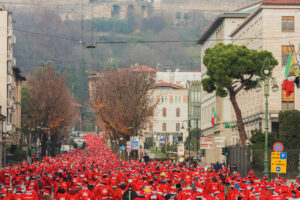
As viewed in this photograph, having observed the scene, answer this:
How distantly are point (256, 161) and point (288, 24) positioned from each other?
19643mm

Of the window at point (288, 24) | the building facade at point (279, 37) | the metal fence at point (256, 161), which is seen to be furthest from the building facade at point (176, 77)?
the metal fence at point (256, 161)

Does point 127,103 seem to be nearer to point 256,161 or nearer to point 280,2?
point 280,2

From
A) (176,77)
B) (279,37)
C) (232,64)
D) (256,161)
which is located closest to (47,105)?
(279,37)

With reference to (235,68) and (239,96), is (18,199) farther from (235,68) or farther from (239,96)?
(239,96)

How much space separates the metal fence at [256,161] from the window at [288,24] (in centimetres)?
1621

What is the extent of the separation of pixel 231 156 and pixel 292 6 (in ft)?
56.9

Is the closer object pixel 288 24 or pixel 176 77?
pixel 288 24

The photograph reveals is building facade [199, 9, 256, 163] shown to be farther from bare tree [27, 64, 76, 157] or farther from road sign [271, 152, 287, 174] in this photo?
road sign [271, 152, 287, 174]

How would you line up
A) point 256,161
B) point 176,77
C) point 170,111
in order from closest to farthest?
1. point 256,161
2. point 170,111
3. point 176,77

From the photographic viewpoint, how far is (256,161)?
177 ft

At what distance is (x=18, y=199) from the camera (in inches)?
922

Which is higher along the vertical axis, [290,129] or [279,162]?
[290,129]

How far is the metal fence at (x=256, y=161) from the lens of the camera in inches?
2051

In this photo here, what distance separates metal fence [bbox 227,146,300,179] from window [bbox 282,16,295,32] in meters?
16.2
